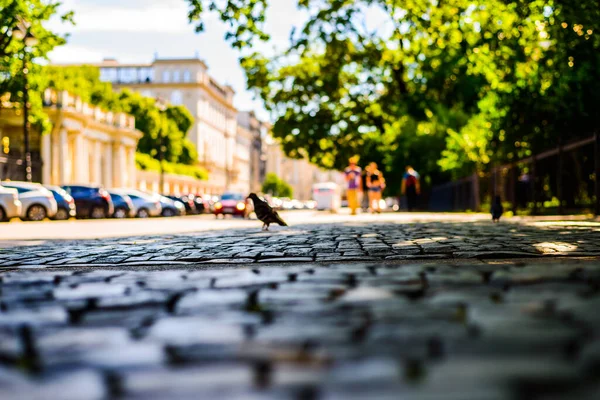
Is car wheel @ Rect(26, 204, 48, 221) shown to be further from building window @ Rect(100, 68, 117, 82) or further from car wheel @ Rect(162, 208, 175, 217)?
building window @ Rect(100, 68, 117, 82)

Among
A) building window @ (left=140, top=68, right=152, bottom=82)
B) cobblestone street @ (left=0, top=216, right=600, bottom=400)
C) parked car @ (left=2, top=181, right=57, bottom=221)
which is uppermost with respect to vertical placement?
building window @ (left=140, top=68, right=152, bottom=82)

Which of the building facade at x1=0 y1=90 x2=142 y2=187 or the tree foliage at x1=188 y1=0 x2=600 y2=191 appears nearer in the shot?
the tree foliage at x1=188 y1=0 x2=600 y2=191

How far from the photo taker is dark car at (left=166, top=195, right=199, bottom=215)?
5021cm

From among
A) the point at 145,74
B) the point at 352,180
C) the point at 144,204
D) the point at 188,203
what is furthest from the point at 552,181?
the point at 145,74

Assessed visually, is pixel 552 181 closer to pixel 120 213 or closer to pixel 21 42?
pixel 21 42

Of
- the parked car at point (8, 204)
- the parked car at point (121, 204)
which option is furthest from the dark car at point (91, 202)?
the parked car at point (8, 204)

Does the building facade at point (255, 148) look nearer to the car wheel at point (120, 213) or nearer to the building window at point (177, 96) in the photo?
the building window at point (177, 96)

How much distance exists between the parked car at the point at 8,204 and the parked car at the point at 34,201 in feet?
2.79

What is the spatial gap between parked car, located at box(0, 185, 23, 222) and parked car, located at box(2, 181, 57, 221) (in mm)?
851

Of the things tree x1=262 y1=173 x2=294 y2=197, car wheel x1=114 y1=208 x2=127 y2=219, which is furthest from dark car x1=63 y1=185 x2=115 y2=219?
tree x1=262 y1=173 x2=294 y2=197

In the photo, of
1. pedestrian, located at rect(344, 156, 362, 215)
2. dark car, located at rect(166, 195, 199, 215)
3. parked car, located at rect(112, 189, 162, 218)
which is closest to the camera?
pedestrian, located at rect(344, 156, 362, 215)

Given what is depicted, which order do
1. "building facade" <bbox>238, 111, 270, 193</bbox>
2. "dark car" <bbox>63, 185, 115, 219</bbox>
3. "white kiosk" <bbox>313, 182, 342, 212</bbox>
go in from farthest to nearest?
"building facade" <bbox>238, 111, 270, 193</bbox> < "white kiosk" <bbox>313, 182, 342, 212</bbox> < "dark car" <bbox>63, 185, 115, 219</bbox>

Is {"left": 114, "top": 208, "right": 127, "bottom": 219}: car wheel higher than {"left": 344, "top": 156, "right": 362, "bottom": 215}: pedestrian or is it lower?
lower

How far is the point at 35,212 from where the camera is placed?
2906 centimetres
